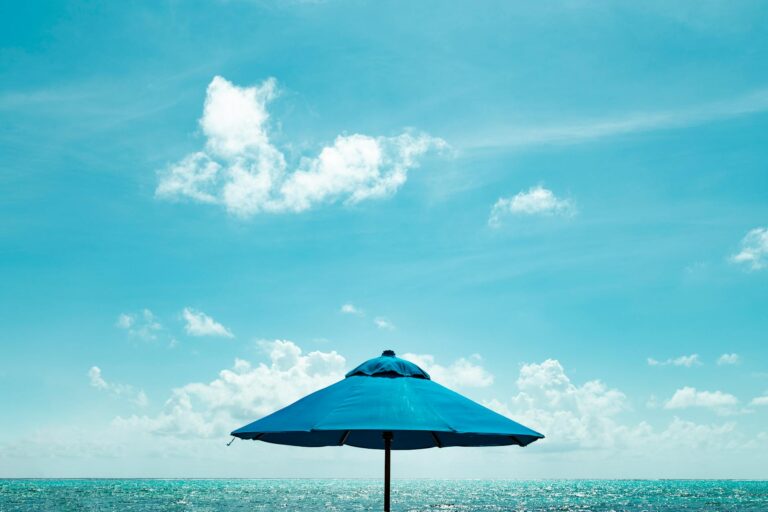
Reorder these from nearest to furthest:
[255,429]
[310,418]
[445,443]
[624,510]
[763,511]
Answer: [310,418] < [255,429] < [445,443] < [763,511] < [624,510]

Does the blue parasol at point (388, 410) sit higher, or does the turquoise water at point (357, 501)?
the blue parasol at point (388, 410)

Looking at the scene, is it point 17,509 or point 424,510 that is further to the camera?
point 424,510

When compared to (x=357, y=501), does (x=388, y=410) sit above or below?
above

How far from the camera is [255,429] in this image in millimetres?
6352

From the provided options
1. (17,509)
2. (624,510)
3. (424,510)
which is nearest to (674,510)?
(624,510)

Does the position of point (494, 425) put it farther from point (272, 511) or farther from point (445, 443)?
point (272, 511)

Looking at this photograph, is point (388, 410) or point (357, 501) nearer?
point (388, 410)

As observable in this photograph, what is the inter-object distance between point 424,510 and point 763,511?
28.5 metres

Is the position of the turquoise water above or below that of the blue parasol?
below

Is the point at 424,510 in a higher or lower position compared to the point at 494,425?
lower

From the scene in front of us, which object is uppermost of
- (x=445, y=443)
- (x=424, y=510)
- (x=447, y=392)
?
(x=447, y=392)

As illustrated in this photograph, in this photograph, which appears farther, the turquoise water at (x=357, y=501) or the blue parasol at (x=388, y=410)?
the turquoise water at (x=357, y=501)

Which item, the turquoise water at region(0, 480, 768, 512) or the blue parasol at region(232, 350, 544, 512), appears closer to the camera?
the blue parasol at region(232, 350, 544, 512)

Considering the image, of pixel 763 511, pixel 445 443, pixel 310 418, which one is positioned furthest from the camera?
pixel 763 511
